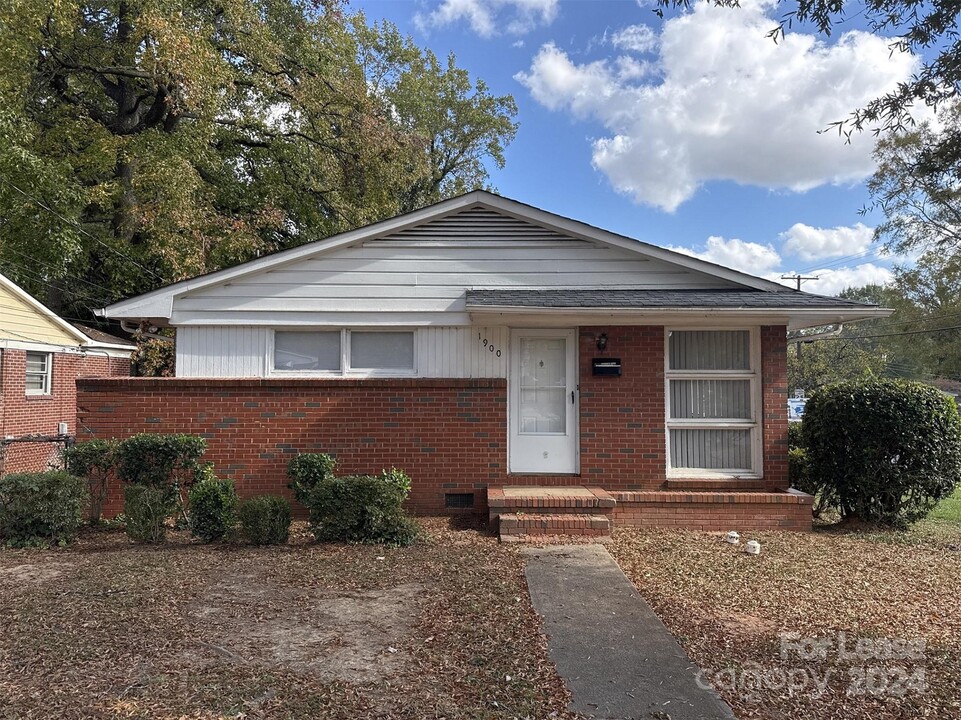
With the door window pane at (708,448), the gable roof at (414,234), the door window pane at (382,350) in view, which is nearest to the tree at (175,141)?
the gable roof at (414,234)

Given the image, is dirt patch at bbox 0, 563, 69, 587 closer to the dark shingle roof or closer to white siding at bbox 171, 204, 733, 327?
white siding at bbox 171, 204, 733, 327

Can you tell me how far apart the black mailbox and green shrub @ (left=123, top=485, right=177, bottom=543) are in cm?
499

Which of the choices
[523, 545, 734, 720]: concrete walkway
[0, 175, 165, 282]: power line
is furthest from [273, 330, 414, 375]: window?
[0, 175, 165, 282]: power line

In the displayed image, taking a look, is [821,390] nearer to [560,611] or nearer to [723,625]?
[723,625]

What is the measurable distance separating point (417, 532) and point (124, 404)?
3.93 metres

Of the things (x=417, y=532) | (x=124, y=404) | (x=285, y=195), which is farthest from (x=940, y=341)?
(x=124, y=404)

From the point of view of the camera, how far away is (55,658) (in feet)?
11.6

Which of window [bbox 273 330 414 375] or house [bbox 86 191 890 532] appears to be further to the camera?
window [bbox 273 330 414 375]

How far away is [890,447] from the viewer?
6895 mm

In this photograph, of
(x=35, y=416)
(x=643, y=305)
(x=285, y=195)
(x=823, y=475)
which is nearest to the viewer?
(x=643, y=305)

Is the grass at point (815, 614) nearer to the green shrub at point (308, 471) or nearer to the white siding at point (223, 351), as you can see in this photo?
the green shrub at point (308, 471)

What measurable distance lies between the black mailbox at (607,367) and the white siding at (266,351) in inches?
44.5

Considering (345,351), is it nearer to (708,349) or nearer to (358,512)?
(358,512)

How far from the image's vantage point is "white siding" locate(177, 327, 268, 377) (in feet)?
25.2
